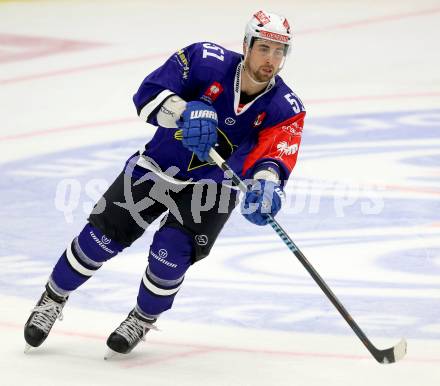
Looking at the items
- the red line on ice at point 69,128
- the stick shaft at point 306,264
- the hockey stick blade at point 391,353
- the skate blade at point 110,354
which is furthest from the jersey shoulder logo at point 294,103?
the red line on ice at point 69,128

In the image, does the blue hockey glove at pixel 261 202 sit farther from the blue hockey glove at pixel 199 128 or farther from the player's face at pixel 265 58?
the player's face at pixel 265 58

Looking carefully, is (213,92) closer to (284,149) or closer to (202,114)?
(202,114)

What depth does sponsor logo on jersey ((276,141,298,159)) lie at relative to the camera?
4473mm

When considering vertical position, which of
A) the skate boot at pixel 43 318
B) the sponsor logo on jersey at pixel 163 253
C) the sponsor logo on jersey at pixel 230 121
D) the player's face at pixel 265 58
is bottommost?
the skate boot at pixel 43 318

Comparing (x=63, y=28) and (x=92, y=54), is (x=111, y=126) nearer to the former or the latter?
(x=92, y=54)

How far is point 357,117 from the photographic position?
7992 millimetres

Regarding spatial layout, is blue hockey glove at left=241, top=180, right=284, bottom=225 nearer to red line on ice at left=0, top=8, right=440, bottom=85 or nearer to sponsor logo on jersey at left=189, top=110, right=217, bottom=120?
sponsor logo on jersey at left=189, top=110, right=217, bottom=120

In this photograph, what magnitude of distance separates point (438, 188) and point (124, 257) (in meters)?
1.88

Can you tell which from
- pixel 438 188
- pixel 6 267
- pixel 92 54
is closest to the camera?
pixel 6 267

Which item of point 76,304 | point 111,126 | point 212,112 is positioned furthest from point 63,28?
point 212,112

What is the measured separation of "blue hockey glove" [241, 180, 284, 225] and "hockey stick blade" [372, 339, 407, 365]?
0.61 metres

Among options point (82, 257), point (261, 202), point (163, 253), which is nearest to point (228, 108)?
point (261, 202)

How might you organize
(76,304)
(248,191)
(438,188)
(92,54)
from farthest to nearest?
(92,54) < (438,188) < (76,304) < (248,191)

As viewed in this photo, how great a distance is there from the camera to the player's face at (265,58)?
445 cm
